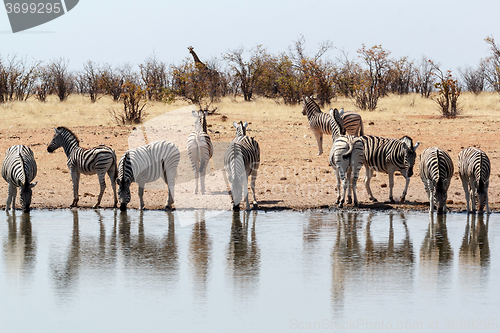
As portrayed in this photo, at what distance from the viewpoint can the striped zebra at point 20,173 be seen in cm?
1068

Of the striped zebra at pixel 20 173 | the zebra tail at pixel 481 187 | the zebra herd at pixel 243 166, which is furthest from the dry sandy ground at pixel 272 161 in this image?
the zebra tail at pixel 481 187

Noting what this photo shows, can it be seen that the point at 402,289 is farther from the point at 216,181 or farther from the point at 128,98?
the point at 128,98

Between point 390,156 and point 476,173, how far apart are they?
1931 mm

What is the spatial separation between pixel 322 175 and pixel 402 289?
8.67 metres

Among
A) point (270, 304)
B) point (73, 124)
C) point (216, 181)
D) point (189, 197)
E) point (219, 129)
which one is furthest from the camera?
point (73, 124)

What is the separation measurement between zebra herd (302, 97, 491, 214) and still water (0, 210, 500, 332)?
0.52 metres

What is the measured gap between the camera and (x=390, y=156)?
1161cm

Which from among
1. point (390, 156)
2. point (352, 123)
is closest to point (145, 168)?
point (390, 156)

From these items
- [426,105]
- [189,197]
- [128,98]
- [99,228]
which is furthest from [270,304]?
[426,105]

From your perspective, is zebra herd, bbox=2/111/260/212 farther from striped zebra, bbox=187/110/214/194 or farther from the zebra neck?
striped zebra, bbox=187/110/214/194

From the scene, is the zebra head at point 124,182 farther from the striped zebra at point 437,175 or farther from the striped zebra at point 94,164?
the striped zebra at point 437,175

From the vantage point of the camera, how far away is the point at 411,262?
277 inches

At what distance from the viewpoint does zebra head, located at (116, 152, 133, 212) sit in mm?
10695

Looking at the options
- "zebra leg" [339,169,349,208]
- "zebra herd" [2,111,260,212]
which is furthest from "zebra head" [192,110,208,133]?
"zebra leg" [339,169,349,208]
